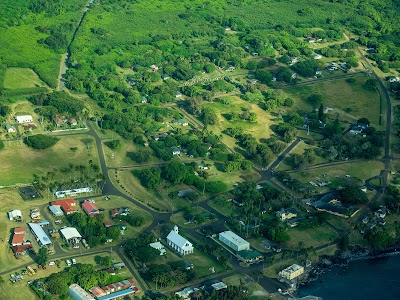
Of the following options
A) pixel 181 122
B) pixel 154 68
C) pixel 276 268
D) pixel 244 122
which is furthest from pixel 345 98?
pixel 276 268

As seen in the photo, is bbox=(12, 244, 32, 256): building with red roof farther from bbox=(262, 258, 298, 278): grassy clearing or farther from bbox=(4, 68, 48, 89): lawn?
bbox=(4, 68, 48, 89): lawn

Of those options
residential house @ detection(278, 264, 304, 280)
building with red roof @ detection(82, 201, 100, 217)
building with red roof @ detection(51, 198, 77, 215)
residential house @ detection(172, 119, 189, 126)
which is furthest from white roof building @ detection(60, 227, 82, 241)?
residential house @ detection(172, 119, 189, 126)

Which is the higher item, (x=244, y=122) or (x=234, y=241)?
(x=234, y=241)

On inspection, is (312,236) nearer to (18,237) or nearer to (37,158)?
(18,237)

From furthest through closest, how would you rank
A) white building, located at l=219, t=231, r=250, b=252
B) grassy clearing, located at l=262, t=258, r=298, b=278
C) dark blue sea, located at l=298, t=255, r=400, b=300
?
1. white building, located at l=219, t=231, r=250, b=252
2. grassy clearing, located at l=262, t=258, r=298, b=278
3. dark blue sea, located at l=298, t=255, r=400, b=300

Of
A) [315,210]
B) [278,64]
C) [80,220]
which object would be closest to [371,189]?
[315,210]

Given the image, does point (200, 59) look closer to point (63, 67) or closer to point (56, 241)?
point (63, 67)
